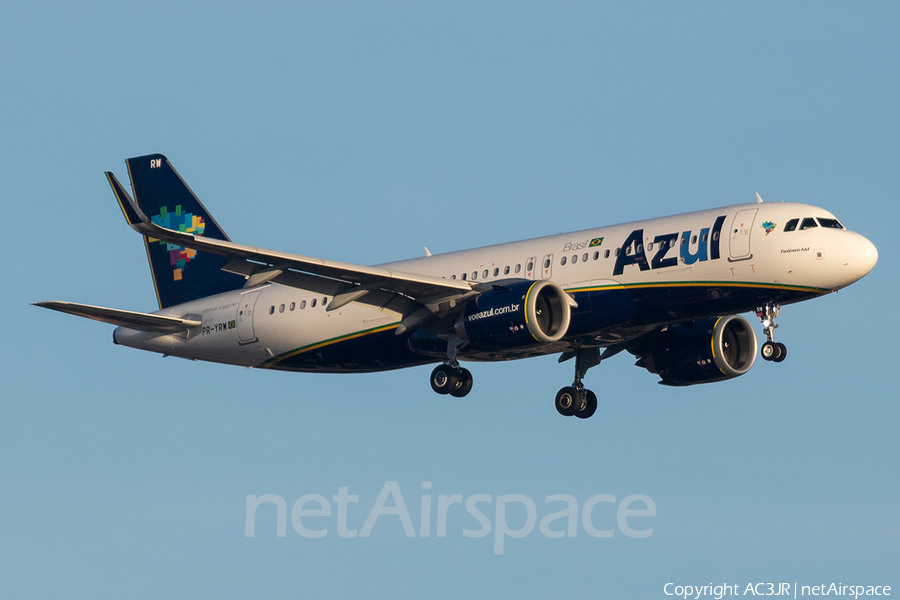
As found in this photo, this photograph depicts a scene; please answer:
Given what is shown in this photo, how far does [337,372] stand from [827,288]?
18351 mm

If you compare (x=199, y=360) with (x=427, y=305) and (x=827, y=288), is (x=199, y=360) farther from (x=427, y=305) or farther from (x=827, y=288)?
(x=827, y=288)

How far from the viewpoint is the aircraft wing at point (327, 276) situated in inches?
1602

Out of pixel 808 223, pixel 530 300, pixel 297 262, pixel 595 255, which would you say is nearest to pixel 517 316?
pixel 530 300

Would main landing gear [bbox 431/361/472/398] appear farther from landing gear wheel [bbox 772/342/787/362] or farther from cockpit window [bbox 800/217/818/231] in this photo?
cockpit window [bbox 800/217/818/231]

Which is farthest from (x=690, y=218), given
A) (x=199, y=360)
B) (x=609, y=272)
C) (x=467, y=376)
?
(x=199, y=360)

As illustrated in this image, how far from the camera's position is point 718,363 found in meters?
49.9

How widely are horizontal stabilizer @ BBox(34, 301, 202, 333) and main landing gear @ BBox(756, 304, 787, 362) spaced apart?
21.4m

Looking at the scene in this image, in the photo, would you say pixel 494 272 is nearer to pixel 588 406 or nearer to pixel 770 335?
pixel 588 406

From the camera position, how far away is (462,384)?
47688 millimetres

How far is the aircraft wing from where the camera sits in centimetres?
4069

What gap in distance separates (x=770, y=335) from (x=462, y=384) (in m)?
10.4

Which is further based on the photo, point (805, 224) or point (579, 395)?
point (579, 395)

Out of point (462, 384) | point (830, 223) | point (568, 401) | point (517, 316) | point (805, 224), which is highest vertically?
point (830, 223)

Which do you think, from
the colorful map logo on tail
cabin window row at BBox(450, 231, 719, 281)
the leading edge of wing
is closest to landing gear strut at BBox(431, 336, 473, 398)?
the leading edge of wing
